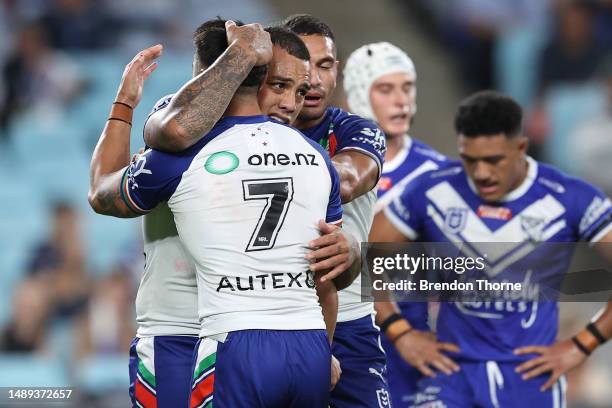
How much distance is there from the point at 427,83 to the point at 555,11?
1.70m

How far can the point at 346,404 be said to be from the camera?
4914mm

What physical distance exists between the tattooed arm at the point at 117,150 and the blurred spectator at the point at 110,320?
17.8ft

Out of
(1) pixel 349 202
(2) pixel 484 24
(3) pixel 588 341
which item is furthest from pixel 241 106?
(2) pixel 484 24

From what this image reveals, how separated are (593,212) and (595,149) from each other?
544cm

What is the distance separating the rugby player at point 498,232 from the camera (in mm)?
5746

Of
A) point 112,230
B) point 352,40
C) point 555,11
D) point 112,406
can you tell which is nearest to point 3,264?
point 112,230

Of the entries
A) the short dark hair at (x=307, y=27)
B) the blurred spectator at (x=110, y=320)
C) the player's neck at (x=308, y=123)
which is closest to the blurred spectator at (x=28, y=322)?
the blurred spectator at (x=110, y=320)

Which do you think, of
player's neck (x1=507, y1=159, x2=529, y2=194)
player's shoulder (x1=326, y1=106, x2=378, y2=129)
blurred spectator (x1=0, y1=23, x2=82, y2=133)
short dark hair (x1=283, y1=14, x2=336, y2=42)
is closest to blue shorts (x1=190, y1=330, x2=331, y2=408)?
player's shoulder (x1=326, y1=106, x2=378, y2=129)

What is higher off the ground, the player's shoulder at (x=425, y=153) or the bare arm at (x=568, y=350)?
the player's shoulder at (x=425, y=153)

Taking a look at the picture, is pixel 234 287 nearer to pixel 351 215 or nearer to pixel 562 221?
pixel 351 215

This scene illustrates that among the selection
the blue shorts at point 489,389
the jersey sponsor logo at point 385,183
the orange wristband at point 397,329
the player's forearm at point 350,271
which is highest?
the jersey sponsor logo at point 385,183

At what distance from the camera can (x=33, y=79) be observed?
11656mm

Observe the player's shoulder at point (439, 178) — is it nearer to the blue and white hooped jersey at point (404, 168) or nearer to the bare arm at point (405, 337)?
the blue and white hooped jersey at point (404, 168)

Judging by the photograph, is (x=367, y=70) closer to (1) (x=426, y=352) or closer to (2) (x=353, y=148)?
(1) (x=426, y=352)
